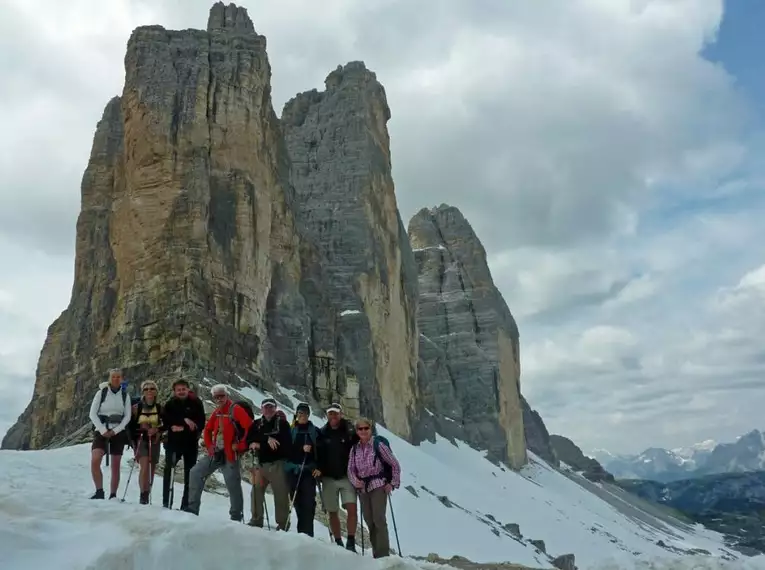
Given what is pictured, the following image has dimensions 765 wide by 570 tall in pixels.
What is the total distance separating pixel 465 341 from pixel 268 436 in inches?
2823

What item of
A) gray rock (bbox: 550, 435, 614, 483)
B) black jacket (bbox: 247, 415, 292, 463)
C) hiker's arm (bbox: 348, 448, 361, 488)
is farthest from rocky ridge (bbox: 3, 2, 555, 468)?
gray rock (bbox: 550, 435, 614, 483)

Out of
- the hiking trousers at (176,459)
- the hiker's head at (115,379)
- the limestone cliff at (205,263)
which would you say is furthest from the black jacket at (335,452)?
the limestone cliff at (205,263)

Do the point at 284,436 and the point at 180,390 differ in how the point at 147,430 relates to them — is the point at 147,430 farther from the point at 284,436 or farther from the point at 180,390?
the point at 284,436

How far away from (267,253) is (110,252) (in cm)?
1054

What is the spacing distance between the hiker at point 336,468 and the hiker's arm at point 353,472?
12cm

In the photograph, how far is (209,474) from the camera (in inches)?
376

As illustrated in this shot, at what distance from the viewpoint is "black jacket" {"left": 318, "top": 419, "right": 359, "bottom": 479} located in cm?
949

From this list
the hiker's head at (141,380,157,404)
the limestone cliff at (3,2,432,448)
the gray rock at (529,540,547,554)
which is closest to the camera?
the hiker's head at (141,380,157,404)

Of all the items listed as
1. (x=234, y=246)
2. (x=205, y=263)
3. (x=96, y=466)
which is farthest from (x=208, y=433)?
(x=234, y=246)

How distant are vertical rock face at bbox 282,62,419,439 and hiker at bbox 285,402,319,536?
107ft

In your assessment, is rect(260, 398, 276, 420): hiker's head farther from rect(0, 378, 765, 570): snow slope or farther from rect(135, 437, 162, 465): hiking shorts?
rect(135, 437, 162, 465): hiking shorts

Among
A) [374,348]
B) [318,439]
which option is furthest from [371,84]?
[318,439]

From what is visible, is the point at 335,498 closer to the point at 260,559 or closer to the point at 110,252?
the point at 260,559

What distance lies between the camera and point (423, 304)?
3339 inches
